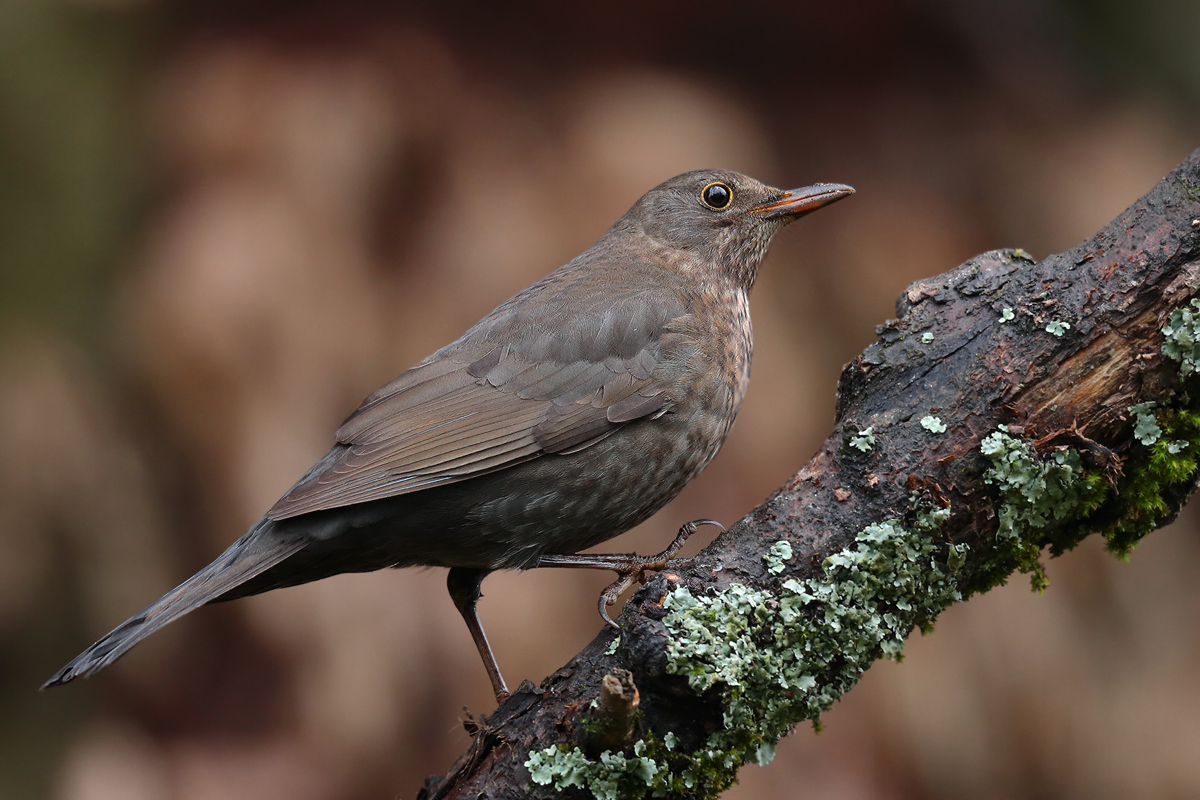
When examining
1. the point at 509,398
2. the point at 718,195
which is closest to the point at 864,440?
the point at 509,398

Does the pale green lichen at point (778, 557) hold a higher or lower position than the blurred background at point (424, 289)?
lower

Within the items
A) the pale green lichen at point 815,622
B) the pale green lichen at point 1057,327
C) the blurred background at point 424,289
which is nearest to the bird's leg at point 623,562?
the pale green lichen at point 815,622

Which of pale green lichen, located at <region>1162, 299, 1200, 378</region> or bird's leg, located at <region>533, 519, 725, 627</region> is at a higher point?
bird's leg, located at <region>533, 519, 725, 627</region>

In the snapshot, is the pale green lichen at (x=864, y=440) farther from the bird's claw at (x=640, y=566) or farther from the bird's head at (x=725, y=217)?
the bird's head at (x=725, y=217)

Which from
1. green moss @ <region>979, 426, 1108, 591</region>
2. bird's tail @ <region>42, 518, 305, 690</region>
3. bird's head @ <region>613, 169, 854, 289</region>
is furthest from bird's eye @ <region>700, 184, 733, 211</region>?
bird's tail @ <region>42, 518, 305, 690</region>

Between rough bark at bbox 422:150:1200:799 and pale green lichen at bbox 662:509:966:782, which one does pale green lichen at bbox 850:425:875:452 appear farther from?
pale green lichen at bbox 662:509:966:782

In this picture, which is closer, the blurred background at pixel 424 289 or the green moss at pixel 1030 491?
the green moss at pixel 1030 491

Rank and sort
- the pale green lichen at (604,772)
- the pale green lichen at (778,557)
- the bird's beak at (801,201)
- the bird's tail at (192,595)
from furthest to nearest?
the bird's beak at (801,201)
the bird's tail at (192,595)
the pale green lichen at (778,557)
the pale green lichen at (604,772)
